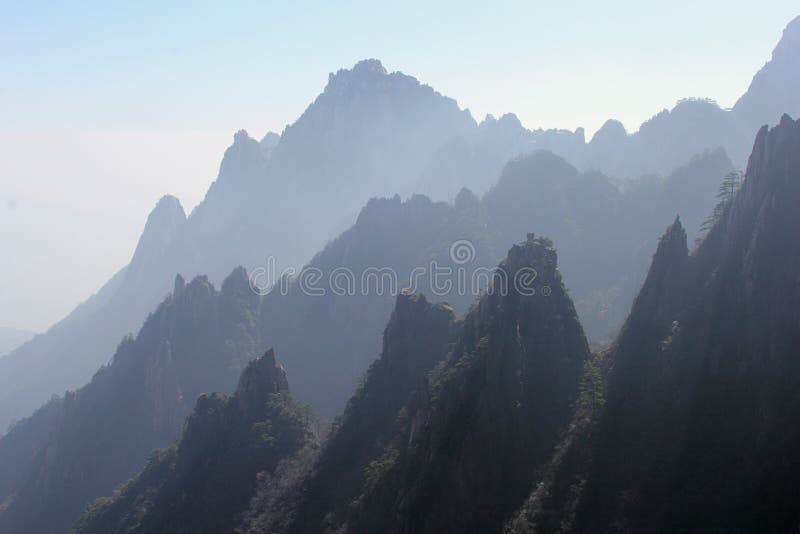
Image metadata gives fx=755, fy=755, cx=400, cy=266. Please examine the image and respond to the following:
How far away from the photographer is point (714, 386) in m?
43.4

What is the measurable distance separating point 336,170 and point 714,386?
150726mm

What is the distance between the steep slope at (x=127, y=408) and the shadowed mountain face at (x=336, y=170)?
50.7 meters

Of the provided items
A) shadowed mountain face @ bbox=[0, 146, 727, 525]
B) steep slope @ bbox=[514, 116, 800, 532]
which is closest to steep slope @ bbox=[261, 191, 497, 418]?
shadowed mountain face @ bbox=[0, 146, 727, 525]

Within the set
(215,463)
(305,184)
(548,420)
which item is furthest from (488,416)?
(305,184)

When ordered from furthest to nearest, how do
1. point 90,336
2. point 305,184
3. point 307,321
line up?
point 305,184 → point 90,336 → point 307,321

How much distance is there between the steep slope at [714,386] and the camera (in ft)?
126

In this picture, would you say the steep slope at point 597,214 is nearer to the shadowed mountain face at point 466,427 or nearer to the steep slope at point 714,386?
the shadowed mountain face at point 466,427

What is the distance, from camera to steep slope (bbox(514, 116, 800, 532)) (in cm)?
3831

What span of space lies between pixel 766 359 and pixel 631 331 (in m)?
9.78

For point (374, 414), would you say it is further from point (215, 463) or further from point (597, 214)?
point (597, 214)

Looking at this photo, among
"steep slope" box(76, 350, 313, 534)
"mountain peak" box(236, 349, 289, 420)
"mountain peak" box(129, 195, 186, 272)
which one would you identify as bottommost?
"steep slope" box(76, 350, 313, 534)

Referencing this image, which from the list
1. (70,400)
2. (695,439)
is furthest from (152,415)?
(695,439)

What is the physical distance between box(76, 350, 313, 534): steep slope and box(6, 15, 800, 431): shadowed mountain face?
81396 mm

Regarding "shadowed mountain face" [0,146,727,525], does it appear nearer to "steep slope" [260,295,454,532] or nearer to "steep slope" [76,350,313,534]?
"steep slope" [76,350,313,534]
